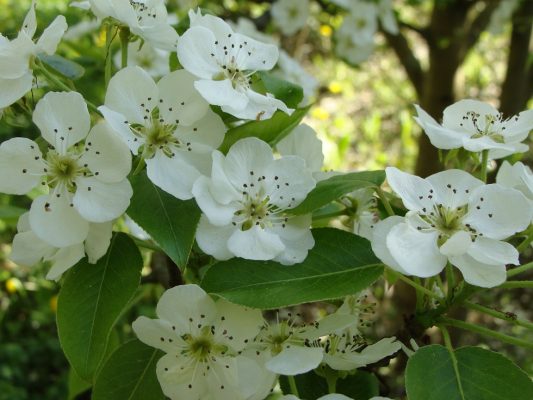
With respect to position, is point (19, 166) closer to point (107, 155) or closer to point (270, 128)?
point (107, 155)

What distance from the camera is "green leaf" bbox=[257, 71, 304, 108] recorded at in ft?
2.73

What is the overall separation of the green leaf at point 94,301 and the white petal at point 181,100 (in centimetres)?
14

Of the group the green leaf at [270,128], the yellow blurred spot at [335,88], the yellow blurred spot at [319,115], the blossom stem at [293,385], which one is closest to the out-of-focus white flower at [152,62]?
the green leaf at [270,128]

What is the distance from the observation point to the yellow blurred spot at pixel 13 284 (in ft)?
7.83

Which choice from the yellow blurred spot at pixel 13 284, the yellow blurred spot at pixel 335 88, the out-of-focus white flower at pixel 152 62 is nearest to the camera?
the out-of-focus white flower at pixel 152 62

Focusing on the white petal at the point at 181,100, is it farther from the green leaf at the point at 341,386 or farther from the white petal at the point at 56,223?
the green leaf at the point at 341,386

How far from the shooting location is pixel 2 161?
69 centimetres

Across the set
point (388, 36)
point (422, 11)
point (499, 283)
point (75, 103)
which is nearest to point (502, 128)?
point (499, 283)

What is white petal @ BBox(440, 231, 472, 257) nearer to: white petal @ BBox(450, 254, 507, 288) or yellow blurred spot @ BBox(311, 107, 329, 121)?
white petal @ BBox(450, 254, 507, 288)

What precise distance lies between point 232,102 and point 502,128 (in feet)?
1.07

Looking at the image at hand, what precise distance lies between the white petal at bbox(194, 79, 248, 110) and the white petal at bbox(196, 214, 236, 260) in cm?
11

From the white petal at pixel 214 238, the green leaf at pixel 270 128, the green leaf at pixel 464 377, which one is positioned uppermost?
the green leaf at pixel 270 128

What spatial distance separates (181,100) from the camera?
727 millimetres

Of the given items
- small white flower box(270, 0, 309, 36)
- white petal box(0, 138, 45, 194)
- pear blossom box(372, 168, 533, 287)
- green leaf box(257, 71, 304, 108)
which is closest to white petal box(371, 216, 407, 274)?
pear blossom box(372, 168, 533, 287)
